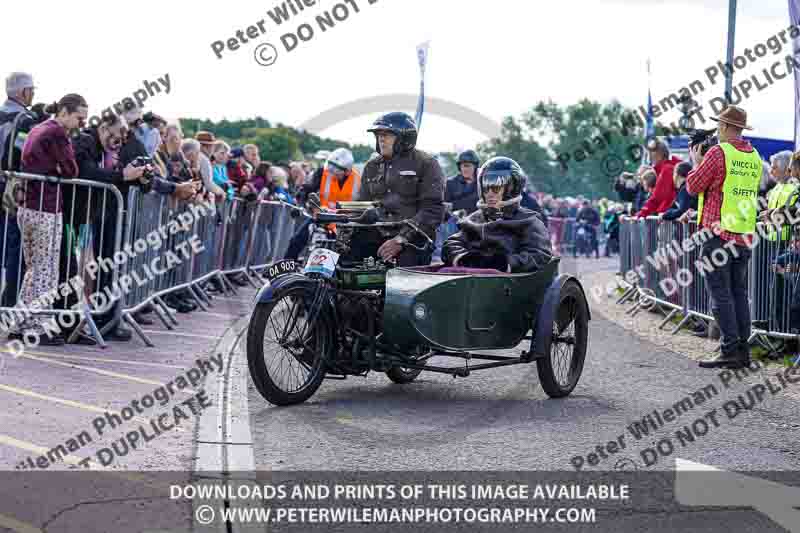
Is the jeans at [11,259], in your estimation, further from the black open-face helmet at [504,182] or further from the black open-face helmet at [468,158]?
the black open-face helmet at [468,158]

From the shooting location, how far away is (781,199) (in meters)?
11.3

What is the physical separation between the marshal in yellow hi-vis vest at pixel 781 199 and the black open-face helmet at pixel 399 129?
3.99 metres

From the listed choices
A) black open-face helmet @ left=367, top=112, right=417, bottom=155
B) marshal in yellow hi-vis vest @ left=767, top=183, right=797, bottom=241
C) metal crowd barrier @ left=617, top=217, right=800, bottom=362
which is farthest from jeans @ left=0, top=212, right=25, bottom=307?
marshal in yellow hi-vis vest @ left=767, top=183, right=797, bottom=241

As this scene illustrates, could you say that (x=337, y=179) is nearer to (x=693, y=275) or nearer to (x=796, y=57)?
(x=693, y=275)

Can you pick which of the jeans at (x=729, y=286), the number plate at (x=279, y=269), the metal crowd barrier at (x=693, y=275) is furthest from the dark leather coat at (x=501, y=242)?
the metal crowd barrier at (x=693, y=275)

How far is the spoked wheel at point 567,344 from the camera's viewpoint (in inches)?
324

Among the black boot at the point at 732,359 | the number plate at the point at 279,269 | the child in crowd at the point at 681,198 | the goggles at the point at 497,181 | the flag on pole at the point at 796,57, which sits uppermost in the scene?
the flag on pole at the point at 796,57

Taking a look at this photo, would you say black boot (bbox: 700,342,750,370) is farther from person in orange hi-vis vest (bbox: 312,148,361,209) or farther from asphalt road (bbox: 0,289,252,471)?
person in orange hi-vis vest (bbox: 312,148,361,209)

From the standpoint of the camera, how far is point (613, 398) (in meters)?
8.39

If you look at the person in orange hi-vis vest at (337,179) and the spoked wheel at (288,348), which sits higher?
the person in orange hi-vis vest at (337,179)

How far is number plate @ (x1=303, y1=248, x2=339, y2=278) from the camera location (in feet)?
25.6

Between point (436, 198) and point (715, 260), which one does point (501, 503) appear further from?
point (715, 260)

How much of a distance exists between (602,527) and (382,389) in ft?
13.1

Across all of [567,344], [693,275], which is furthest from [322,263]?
[693,275]
